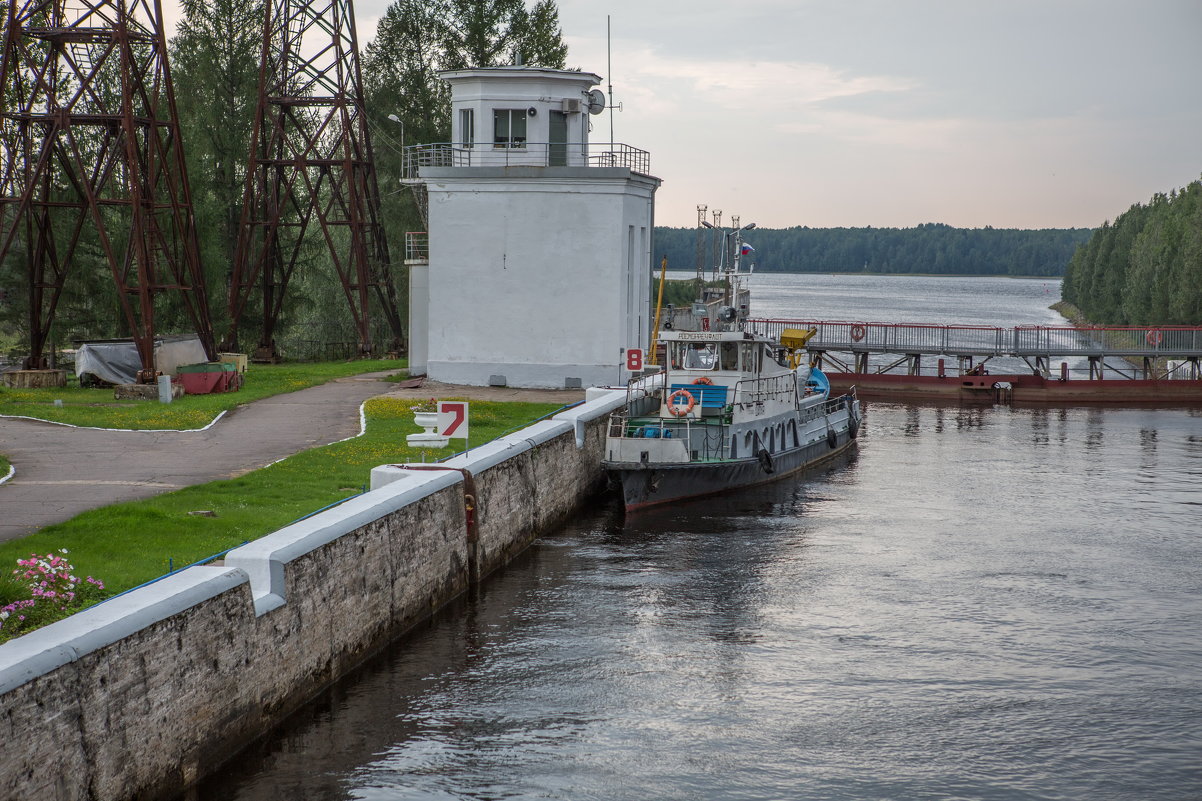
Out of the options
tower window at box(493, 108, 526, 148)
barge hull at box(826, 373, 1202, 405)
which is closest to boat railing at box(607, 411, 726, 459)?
tower window at box(493, 108, 526, 148)

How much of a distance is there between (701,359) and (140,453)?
1595cm

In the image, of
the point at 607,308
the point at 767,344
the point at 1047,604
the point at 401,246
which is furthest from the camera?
the point at 401,246

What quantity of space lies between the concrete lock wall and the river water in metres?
0.55

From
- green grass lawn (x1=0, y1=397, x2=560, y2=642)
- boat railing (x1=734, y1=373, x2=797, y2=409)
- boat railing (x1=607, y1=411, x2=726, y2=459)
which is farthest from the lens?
boat railing (x1=734, y1=373, x2=797, y2=409)

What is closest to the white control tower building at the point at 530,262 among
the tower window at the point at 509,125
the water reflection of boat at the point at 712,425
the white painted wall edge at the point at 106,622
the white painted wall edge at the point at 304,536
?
the tower window at the point at 509,125

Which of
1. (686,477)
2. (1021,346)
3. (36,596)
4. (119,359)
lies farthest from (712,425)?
(1021,346)

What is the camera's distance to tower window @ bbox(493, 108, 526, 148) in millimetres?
42688

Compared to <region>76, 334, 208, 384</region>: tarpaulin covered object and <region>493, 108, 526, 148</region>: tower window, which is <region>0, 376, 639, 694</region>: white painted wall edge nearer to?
<region>76, 334, 208, 384</region>: tarpaulin covered object

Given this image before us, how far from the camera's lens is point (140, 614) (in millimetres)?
12352

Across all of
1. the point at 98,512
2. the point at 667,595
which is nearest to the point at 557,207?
the point at 667,595

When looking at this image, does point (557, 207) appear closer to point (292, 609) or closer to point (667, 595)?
point (667, 595)

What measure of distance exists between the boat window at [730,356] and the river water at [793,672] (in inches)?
215

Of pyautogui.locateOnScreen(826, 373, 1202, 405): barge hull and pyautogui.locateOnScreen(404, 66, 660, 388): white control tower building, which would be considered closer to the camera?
pyautogui.locateOnScreen(404, 66, 660, 388): white control tower building

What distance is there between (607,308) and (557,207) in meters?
3.68
